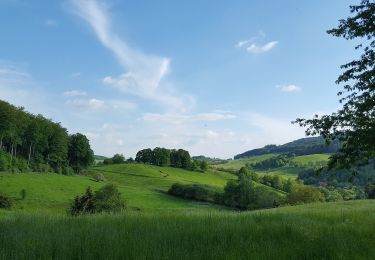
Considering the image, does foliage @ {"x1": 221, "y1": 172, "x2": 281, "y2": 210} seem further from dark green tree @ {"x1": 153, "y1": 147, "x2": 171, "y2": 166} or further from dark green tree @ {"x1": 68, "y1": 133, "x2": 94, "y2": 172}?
dark green tree @ {"x1": 153, "y1": 147, "x2": 171, "y2": 166}

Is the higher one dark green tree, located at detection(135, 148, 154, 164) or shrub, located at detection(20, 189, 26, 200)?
dark green tree, located at detection(135, 148, 154, 164)

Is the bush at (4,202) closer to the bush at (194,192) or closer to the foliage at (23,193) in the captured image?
the foliage at (23,193)

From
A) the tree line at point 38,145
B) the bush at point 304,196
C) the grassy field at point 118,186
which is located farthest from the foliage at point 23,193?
the bush at point 304,196

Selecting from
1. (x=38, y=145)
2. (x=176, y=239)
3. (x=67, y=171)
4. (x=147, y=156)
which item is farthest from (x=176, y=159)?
(x=176, y=239)

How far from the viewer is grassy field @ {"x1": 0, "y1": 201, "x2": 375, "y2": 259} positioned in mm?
7859

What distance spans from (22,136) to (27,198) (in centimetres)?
5021

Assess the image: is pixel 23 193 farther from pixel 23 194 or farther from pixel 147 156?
pixel 147 156

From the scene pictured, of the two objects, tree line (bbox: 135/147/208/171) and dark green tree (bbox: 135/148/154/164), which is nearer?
tree line (bbox: 135/147/208/171)

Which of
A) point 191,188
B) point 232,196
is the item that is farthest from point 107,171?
point 232,196

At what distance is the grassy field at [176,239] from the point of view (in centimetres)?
786

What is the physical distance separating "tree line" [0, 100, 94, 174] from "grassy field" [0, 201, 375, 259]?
4432 inches

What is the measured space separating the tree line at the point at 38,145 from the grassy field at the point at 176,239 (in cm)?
11257

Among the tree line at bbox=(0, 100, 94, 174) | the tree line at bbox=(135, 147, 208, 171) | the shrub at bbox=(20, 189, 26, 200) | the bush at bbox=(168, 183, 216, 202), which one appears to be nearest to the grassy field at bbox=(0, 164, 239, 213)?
the shrub at bbox=(20, 189, 26, 200)

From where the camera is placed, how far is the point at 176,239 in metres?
9.28
